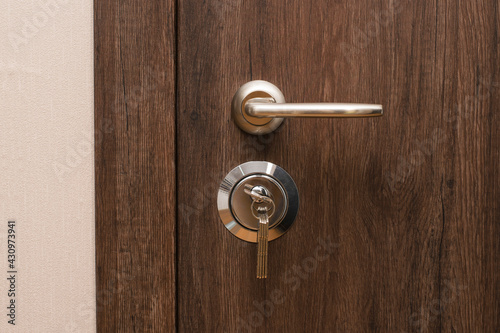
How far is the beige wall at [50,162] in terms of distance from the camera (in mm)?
406

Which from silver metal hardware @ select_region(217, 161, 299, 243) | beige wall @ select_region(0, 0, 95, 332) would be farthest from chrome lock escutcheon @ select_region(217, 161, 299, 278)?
beige wall @ select_region(0, 0, 95, 332)

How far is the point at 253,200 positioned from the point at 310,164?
8cm

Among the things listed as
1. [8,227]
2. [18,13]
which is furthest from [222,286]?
[18,13]

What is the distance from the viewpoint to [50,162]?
0.41 metres

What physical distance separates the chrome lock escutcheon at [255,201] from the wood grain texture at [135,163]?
63mm

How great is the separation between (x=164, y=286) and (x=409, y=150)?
319 millimetres

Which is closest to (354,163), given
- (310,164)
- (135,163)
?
A: (310,164)

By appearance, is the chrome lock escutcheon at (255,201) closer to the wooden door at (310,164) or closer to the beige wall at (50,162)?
the wooden door at (310,164)

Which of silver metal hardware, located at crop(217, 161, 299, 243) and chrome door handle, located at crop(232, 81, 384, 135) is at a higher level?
chrome door handle, located at crop(232, 81, 384, 135)

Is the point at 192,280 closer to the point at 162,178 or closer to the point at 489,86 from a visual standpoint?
the point at 162,178

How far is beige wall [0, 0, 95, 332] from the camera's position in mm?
406

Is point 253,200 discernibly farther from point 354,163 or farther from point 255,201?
point 354,163

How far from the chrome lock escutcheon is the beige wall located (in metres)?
0.15

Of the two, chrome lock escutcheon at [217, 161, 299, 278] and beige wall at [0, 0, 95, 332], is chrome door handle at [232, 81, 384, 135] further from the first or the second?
beige wall at [0, 0, 95, 332]
